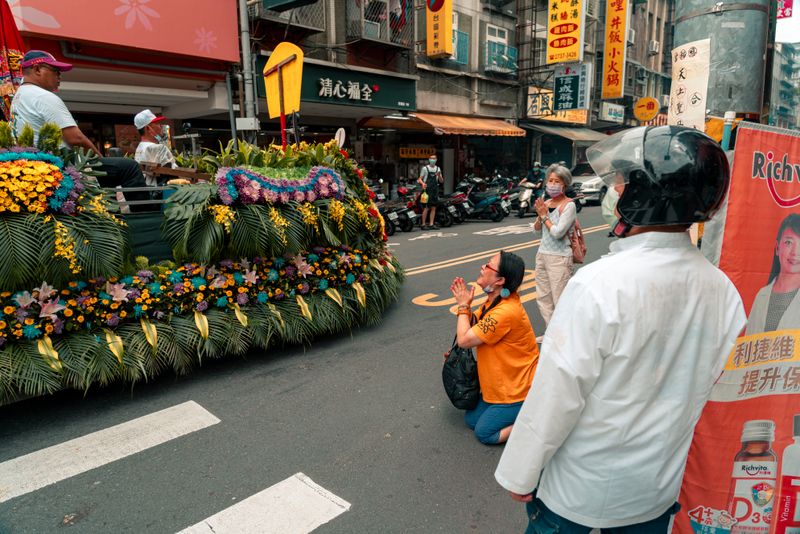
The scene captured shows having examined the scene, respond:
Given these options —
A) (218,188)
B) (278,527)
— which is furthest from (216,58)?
(278,527)

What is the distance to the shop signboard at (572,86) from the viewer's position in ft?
66.5

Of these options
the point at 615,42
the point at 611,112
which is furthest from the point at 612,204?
the point at 611,112

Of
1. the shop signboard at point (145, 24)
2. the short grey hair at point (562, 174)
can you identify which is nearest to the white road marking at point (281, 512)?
the short grey hair at point (562, 174)

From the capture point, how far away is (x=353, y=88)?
14297mm

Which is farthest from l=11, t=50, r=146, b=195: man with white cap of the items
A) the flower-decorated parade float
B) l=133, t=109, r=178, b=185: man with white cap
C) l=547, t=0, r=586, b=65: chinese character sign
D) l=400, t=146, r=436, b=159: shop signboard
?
l=547, t=0, r=586, b=65: chinese character sign

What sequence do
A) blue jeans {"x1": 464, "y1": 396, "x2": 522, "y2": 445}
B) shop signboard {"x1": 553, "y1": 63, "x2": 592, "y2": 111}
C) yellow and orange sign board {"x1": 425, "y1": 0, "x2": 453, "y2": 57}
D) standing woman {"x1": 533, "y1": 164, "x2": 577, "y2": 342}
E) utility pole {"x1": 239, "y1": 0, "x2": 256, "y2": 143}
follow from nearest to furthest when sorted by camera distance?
blue jeans {"x1": 464, "y1": 396, "x2": 522, "y2": 445} < standing woman {"x1": 533, "y1": 164, "x2": 577, "y2": 342} < utility pole {"x1": 239, "y1": 0, "x2": 256, "y2": 143} < yellow and orange sign board {"x1": 425, "y1": 0, "x2": 453, "y2": 57} < shop signboard {"x1": 553, "y1": 63, "x2": 592, "y2": 111}

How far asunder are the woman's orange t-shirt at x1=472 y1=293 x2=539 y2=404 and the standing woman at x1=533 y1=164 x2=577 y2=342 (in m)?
1.67

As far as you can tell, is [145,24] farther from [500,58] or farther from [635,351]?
[500,58]

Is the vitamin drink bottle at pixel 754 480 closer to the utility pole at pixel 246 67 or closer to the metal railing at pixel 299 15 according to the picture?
the utility pole at pixel 246 67

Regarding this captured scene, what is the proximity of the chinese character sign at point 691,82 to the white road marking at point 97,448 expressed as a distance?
349cm

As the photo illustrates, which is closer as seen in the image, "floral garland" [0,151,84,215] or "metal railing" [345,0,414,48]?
"floral garland" [0,151,84,215]

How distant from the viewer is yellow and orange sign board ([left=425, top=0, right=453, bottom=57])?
16.9 m

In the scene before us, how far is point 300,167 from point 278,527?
3448 millimetres

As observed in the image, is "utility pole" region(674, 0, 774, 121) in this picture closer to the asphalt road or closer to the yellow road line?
the asphalt road
